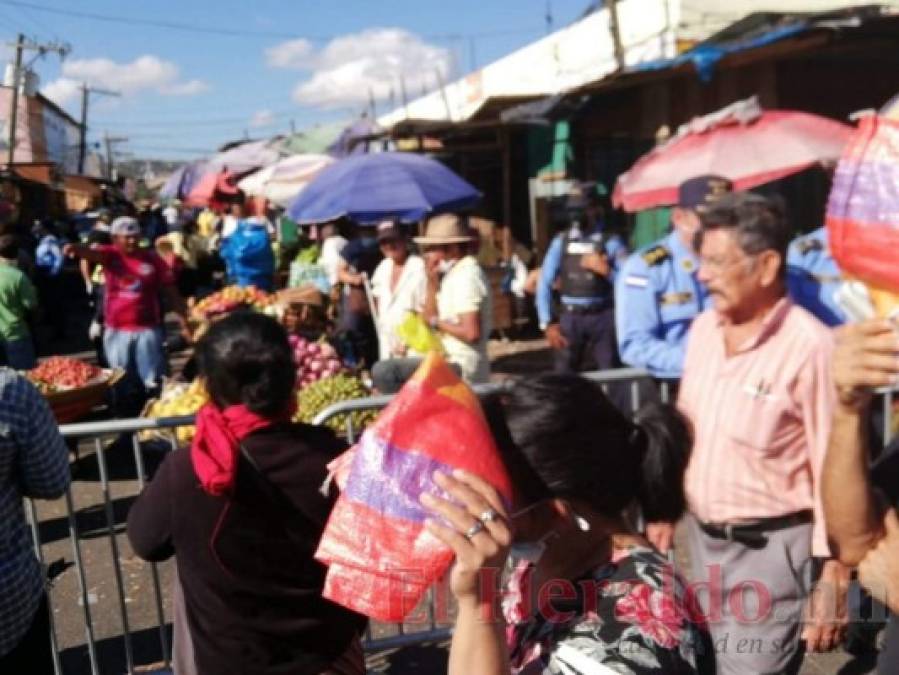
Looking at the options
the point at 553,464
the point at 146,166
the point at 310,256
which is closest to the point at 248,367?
the point at 553,464

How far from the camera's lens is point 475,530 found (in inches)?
55.1

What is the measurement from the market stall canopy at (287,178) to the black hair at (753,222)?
32.7 ft

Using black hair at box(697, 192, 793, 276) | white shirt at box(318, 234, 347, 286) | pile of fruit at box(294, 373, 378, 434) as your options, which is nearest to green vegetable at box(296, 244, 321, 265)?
white shirt at box(318, 234, 347, 286)

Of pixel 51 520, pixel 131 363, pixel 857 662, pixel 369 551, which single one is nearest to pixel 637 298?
pixel 857 662

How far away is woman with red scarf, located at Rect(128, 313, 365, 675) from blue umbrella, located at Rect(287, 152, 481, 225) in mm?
4595

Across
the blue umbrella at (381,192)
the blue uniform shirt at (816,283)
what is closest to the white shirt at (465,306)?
the blue uniform shirt at (816,283)

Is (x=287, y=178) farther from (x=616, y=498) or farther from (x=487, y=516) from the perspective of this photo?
(x=487, y=516)

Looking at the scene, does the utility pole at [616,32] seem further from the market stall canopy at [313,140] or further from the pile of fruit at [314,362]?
the market stall canopy at [313,140]

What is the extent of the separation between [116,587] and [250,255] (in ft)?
20.9

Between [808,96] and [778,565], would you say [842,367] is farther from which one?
[808,96]

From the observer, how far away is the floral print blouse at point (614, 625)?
152 cm

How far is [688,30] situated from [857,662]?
20.3 feet

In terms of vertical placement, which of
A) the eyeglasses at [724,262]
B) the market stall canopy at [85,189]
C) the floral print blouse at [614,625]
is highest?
the market stall canopy at [85,189]

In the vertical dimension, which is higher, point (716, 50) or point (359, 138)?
point (359, 138)
